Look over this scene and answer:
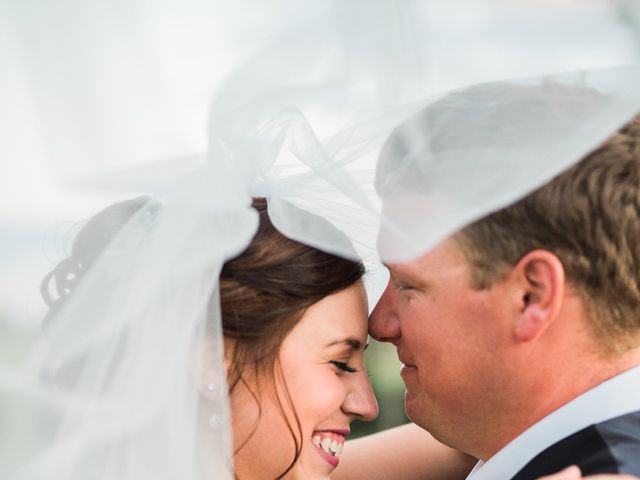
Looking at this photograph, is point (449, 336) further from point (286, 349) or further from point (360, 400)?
point (286, 349)

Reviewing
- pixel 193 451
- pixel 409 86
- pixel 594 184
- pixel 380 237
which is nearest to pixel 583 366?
pixel 594 184

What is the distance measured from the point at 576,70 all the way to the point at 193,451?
1511mm

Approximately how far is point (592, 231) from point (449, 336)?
1.84 ft

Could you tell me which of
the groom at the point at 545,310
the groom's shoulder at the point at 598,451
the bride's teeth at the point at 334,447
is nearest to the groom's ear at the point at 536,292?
the groom at the point at 545,310

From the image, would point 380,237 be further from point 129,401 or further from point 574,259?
point 129,401

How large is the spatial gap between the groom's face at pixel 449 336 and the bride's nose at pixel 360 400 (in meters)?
0.17

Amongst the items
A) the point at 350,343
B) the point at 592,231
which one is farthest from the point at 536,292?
the point at 350,343

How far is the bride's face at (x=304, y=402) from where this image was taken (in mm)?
2953

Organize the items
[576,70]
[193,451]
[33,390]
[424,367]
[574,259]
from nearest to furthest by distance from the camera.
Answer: [33,390] → [193,451] → [576,70] → [574,259] → [424,367]

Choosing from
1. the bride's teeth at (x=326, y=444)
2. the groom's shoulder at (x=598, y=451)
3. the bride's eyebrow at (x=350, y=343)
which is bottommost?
the groom's shoulder at (x=598, y=451)

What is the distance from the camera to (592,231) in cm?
290

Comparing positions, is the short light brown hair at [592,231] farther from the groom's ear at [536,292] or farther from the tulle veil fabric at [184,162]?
the tulle veil fabric at [184,162]

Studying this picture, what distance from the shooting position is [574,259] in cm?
288

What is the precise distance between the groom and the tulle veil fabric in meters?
0.31
